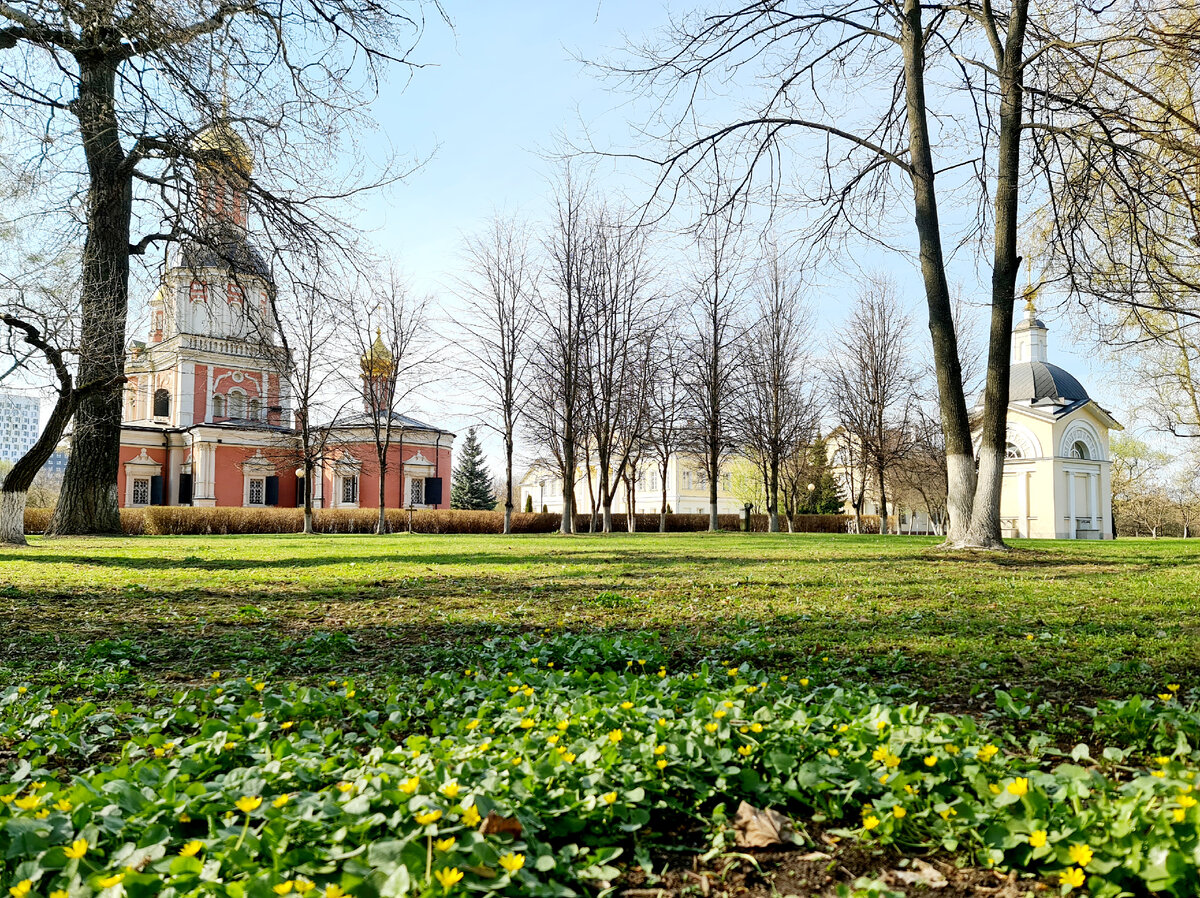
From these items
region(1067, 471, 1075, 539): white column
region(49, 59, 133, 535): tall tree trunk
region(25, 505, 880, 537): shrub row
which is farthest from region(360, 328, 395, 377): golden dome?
region(1067, 471, 1075, 539): white column

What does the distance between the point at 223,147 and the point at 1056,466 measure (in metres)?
43.6

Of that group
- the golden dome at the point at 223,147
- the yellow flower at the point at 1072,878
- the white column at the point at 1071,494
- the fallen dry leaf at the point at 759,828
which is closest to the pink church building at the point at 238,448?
the golden dome at the point at 223,147

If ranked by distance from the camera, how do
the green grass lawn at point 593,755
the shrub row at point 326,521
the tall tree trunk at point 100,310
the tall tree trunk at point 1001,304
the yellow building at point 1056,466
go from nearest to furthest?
the green grass lawn at point 593,755 → the tall tree trunk at point 100,310 → the tall tree trunk at point 1001,304 → the shrub row at point 326,521 → the yellow building at point 1056,466

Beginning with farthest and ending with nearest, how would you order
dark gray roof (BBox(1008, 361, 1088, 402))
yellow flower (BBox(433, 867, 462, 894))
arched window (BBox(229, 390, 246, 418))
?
dark gray roof (BBox(1008, 361, 1088, 402)), arched window (BBox(229, 390, 246, 418)), yellow flower (BBox(433, 867, 462, 894))

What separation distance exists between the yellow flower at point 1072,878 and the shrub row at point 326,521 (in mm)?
29206

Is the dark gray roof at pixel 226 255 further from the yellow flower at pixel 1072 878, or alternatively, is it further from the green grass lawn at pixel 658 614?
the yellow flower at pixel 1072 878

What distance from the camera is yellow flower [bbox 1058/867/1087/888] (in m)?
1.75

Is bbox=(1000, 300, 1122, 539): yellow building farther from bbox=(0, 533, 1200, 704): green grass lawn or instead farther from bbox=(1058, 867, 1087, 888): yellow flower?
bbox=(1058, 867, 1087, 888): yellow flower

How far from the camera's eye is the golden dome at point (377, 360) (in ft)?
105

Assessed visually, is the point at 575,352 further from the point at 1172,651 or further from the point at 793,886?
the point at 793,886

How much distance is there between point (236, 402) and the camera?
143 ft

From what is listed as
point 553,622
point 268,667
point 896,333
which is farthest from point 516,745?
point 896,333

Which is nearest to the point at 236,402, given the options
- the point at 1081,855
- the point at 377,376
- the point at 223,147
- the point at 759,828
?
the point at 377,376

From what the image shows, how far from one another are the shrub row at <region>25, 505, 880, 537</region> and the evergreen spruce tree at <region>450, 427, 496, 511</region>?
13.4 m
